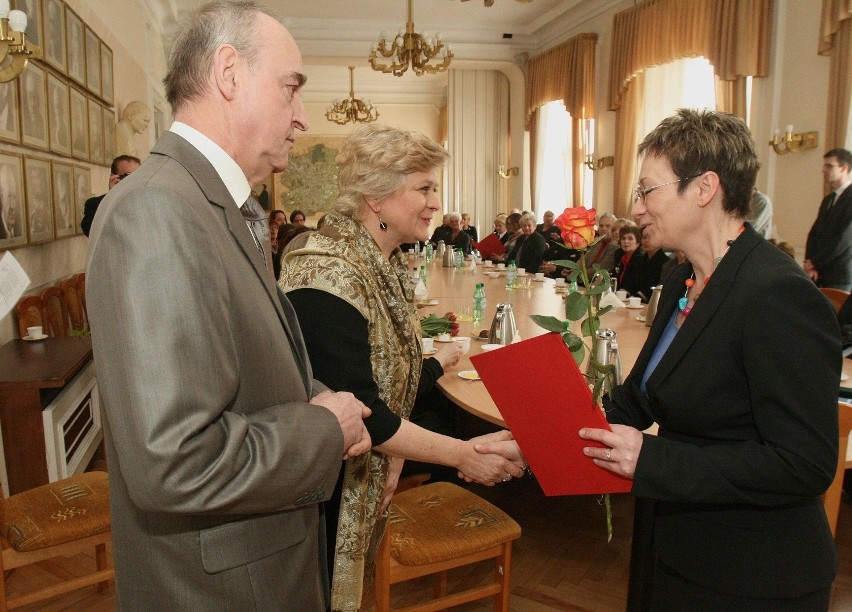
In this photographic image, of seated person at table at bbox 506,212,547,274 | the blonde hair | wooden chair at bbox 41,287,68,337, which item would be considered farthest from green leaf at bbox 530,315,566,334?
seated person at table at bbox 506,212,547,274

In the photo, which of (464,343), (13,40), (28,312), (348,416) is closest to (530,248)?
(464,343)

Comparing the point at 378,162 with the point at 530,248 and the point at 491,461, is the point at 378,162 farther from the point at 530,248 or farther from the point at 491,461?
the point at 530,248

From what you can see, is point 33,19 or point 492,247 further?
point 492,247

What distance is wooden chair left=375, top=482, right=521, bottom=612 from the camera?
6.53ft

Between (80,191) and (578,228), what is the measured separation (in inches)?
199

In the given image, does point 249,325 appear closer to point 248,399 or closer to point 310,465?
point 248,399

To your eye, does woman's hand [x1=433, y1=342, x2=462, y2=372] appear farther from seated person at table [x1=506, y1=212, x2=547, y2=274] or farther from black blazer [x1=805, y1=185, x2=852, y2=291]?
seated person at table [x1=506, y1=212, x2=547, y2=274]

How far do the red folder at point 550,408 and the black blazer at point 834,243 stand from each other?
5.34m

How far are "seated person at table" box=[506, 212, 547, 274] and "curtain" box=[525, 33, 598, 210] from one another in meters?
2.45

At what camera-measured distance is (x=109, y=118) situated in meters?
6.35

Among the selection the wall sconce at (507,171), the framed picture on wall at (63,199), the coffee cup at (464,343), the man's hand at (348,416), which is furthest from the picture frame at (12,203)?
the wall sconce at (507,171)

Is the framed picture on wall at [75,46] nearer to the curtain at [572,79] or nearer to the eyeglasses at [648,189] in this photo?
the eyeglasses at [648,189]

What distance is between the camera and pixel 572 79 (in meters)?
10.5

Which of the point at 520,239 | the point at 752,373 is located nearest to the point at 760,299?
the point at 752,373
